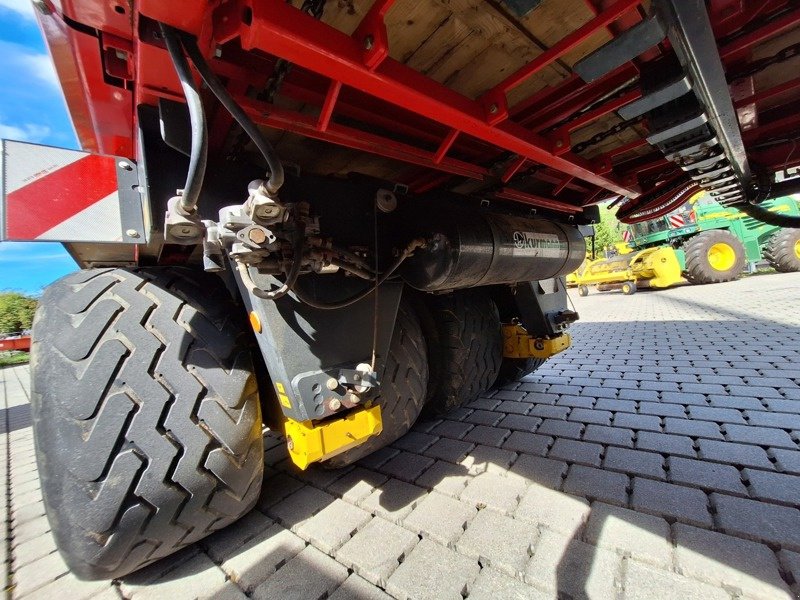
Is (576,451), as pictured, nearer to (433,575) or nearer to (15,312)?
(433,575)

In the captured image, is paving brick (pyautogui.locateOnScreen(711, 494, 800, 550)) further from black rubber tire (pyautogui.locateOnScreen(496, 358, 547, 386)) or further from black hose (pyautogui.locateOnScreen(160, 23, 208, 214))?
black hose (pyautogui.locateOnScreen(160, 23, 208, 214))

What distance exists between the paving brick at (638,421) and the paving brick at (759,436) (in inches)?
12.5

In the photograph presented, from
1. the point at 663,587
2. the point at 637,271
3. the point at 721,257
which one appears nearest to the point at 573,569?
the point at 663,587

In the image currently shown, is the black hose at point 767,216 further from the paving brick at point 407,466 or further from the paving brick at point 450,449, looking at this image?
the paving brick at point 407,466

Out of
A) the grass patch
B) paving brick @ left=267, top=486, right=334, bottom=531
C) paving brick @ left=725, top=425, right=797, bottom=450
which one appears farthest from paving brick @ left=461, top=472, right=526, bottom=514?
the grass patch

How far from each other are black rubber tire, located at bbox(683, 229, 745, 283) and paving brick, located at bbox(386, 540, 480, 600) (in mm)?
12110

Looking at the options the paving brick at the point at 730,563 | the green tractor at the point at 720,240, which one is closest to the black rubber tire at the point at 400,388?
the paving brick at the point at 730,563

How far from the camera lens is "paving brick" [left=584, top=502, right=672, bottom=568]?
1.17 m

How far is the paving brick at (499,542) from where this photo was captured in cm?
120

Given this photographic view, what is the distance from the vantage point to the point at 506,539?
51.4 inches

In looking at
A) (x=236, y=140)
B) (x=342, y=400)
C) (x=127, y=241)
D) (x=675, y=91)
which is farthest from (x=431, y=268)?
(x=127, y=241)

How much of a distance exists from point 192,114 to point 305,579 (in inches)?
56.9

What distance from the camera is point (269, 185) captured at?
0.92 meters

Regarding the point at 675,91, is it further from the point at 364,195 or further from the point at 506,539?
the point at 506,539
